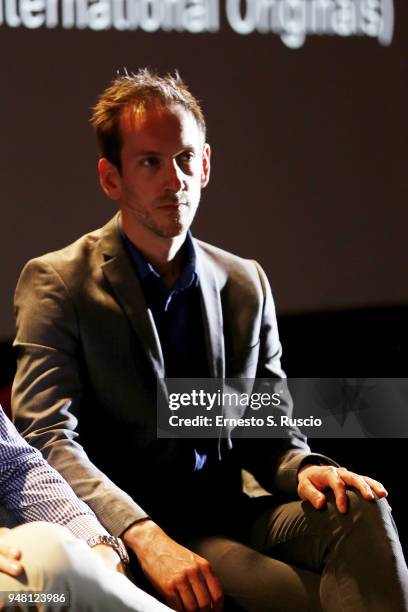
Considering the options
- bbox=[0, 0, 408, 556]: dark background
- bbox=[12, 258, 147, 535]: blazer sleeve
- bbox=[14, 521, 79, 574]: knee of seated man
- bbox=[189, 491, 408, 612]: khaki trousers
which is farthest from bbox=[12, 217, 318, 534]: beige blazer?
bbox=[0, 0, 408, 556]: dark background

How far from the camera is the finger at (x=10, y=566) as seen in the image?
159cm

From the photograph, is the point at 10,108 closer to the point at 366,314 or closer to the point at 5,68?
the point at 5,68

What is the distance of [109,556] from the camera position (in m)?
1.79

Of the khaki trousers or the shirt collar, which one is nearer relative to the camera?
the khaki trousers

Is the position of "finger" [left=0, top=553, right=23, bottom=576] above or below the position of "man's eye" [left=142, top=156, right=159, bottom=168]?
below

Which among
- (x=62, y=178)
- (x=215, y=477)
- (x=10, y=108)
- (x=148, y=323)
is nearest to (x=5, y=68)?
(x=10, y=108)

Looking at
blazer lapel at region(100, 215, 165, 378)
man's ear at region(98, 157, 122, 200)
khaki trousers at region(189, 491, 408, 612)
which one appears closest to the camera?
khaki trousers at region(189, 491, 408, 612)

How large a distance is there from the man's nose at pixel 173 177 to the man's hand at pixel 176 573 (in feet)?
2.31

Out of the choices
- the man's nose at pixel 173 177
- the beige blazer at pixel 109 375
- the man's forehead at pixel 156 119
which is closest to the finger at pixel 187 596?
the beige blazer at pixel 109 375

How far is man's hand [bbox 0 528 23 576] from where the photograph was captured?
1587 millimetres

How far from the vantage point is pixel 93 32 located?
3068mm

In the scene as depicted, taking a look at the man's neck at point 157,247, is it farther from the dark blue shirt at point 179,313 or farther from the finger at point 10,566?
the finger at point 10,566

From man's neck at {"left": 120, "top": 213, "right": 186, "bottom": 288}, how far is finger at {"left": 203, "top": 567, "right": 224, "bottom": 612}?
637 mm

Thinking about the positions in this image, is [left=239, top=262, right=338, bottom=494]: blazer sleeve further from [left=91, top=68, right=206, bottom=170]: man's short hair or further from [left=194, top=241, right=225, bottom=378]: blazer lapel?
[left=91, top=68, right=206, bottom=170]: man's short hair
